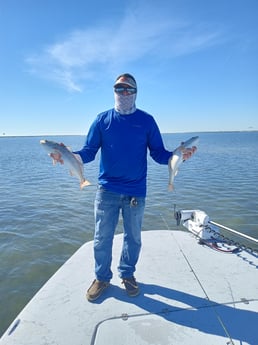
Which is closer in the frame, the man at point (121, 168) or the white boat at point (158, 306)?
the white boat at point (158, 306)

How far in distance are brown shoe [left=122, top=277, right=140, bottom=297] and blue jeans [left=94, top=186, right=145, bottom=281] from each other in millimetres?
72

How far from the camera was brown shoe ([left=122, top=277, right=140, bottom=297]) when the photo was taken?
3.63 metres

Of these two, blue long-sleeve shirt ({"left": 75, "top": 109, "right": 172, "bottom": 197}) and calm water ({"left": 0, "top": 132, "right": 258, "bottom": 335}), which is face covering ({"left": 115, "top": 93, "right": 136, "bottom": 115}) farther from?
calm water ({"left": 0, "top": 132, "right": 258, "bottom": 335})

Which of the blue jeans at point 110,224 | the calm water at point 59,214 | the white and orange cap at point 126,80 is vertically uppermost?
the white and orange cap at point 126,80

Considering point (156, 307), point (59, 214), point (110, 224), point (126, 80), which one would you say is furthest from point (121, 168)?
point (59, 214)

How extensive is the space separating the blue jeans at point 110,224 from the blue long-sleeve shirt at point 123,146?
4.6 inches

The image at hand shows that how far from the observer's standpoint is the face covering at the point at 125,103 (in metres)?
3.62

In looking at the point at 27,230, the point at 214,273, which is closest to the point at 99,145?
the point at 214,273

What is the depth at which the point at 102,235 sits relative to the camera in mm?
3734

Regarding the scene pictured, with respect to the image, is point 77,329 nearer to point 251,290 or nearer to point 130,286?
point 130,286

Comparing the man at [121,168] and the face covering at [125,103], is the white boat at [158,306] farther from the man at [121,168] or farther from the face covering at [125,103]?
the face covering at [125,103]

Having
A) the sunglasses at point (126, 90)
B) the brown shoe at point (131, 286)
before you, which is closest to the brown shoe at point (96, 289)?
the brown shoe at point (131, 286)

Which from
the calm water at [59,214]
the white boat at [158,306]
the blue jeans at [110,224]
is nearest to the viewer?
the white boat at [158,306]

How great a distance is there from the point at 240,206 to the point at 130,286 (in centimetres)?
1014
